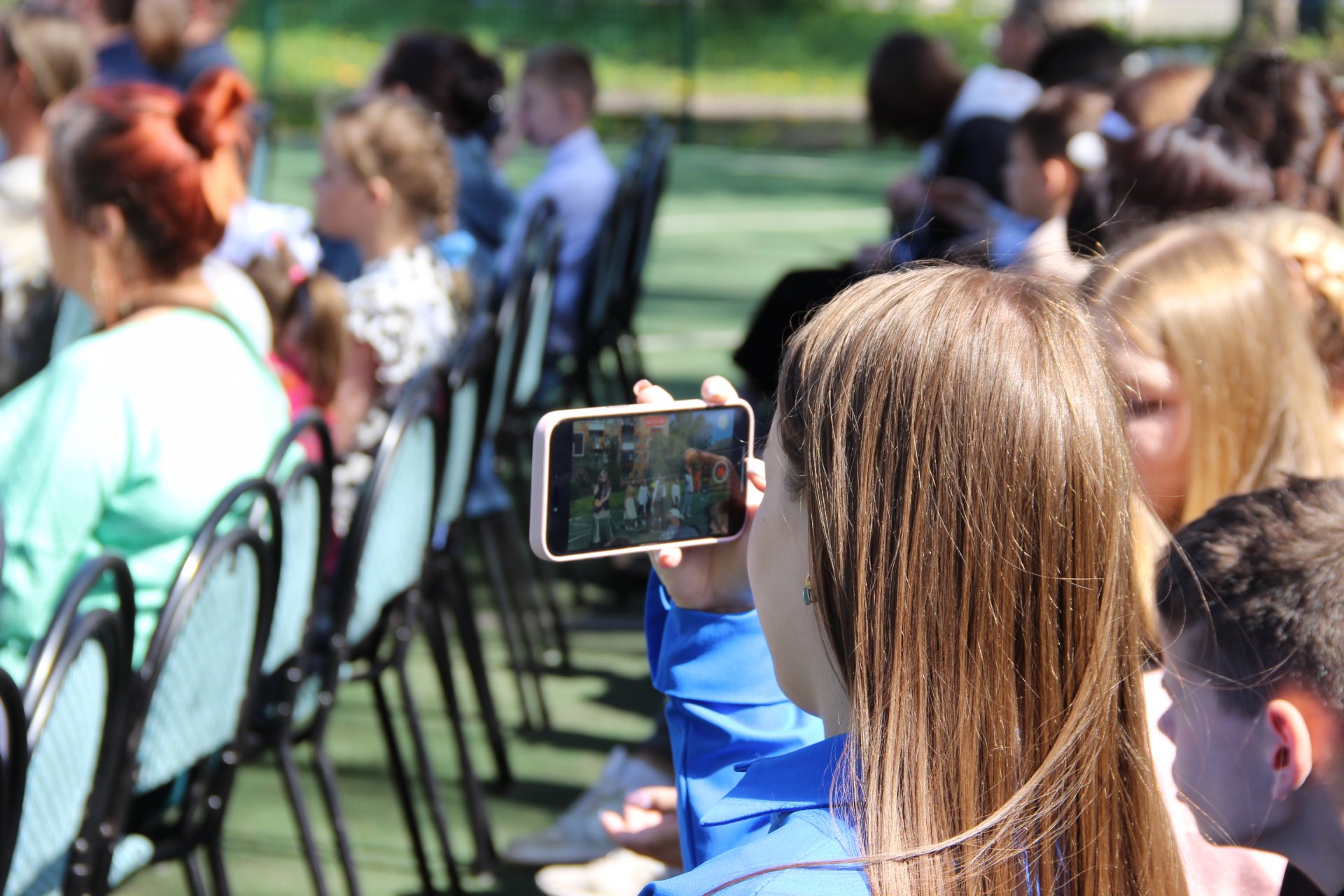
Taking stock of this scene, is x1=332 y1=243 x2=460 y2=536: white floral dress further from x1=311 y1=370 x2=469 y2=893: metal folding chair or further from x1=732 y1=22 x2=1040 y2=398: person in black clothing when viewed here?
x1=732 y1=22 x2=1040 y2=398: person in black clothing

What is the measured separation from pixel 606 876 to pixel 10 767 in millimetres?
A: 1384

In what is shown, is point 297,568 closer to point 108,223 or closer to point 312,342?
point 108,223

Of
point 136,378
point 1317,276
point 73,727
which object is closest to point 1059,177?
point 1317,276

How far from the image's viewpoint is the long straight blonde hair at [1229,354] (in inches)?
85.7

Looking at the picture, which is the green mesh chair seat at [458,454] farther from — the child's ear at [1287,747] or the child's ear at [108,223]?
the child's ear at [1287,747]

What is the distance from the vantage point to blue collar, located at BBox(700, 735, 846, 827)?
1.04 metres

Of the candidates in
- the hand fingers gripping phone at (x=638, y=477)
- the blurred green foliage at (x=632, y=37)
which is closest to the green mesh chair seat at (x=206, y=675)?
the hand fingers gripping phone at (x=638, y=477)

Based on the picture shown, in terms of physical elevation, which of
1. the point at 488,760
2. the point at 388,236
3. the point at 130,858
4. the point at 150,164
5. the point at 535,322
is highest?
the point at 150,164

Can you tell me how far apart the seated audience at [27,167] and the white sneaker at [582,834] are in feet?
6.69

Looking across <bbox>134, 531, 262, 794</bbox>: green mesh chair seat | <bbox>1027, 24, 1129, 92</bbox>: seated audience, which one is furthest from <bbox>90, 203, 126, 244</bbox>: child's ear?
<bbox>1027, 24, 1129, 92</bbox>: seated audience

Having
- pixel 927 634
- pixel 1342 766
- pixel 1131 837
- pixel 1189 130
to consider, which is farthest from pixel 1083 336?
pixel 1189 130

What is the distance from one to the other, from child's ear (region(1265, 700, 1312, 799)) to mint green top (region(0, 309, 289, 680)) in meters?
1.62

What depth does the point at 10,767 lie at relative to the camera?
1565mm

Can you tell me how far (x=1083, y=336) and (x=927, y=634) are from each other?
0.86 ft
